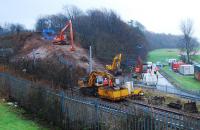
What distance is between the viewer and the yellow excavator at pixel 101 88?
96.6 ft

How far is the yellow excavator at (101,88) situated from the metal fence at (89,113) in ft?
33.8

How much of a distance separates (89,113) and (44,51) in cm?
4431

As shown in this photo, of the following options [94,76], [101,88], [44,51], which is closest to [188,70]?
[44,51]

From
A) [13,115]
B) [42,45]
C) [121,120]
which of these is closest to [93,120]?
[121,120]

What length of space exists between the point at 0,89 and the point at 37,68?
14415mm

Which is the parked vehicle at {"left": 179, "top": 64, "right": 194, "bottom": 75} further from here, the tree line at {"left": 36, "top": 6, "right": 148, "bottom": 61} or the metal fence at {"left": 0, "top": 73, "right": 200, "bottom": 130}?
the metal fence at {"left": 0, "top": 73, "right": 200, "bottom": 130}

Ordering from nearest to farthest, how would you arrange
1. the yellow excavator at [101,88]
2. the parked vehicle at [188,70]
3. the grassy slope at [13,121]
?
the grassy slope at [13,121]
the yellow excavator at [101,88]
the parked vehicle at [188,70]

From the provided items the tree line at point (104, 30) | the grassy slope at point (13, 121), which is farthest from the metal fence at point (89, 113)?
the tree line at point (104, 30)

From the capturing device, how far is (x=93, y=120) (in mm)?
13766

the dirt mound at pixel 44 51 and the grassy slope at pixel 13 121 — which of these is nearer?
the grassy slope at pixel 13 121

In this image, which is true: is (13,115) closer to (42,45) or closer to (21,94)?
(21,94)

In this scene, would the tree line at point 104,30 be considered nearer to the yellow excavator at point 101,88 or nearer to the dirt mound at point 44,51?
the dirt mound at point 44,51

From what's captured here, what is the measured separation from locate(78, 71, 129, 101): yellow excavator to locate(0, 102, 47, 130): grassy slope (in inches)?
453

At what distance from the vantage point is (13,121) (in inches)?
651
